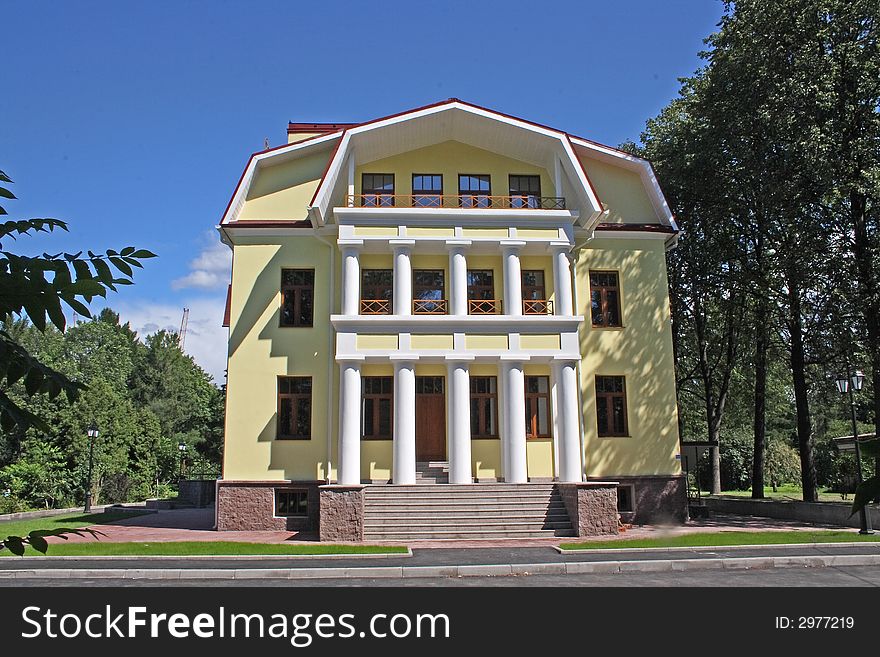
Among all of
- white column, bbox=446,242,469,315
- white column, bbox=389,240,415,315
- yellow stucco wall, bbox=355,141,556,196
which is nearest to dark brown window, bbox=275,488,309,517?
white column, bbox=389,240,415,315

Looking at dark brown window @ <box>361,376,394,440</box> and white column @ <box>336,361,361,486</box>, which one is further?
dark brown window @ <box>361,376,394,440</box>

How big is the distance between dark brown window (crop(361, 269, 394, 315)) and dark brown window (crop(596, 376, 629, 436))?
789 centimetres

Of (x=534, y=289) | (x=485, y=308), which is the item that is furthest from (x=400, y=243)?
(x=534, y=289)

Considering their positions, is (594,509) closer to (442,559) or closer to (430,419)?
(442,559)

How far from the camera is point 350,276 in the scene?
2275 cm

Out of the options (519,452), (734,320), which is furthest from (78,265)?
(734,320)

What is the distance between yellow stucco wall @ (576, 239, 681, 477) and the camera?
23.8 metres

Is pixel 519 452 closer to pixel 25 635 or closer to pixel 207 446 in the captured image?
pixel 25 635

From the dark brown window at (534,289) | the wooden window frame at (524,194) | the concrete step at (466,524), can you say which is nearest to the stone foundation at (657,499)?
the concrete step at (466,524)

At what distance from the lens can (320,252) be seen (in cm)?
2428

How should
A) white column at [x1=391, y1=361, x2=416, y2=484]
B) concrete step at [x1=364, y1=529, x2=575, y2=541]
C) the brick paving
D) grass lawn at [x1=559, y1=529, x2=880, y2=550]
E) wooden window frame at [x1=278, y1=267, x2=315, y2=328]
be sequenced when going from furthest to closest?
wooden window frame at [x1=278, y1=267, x2=315, y2=328]
white column at [x1=391, y1=361, x2=416, y2=484]
concrete step at [x1=364, y1=529, x2=575, y2=541]
the brick paving
grass lawn at [x1=559, y1=529, x2=880, y2=550]

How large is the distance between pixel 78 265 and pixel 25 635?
231cm

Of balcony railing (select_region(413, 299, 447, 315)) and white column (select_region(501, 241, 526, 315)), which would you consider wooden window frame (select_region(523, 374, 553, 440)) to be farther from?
balcony railing (select_region(413, 299, 447, 315))

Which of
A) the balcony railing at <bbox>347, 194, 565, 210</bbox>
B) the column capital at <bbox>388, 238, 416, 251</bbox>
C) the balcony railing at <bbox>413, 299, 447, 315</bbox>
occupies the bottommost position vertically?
the balcony railing at <bbox>413, 299, 447, 315</bbox>
